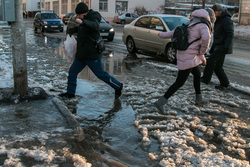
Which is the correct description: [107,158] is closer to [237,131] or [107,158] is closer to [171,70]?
[237,131]

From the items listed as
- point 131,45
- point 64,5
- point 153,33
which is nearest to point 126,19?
point 64,5

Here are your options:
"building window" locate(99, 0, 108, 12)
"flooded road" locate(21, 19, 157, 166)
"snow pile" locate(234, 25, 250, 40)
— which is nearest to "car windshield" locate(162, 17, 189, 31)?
"flooded road" locate(21, 19, 157, 166)

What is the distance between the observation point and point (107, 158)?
3225 millimetres

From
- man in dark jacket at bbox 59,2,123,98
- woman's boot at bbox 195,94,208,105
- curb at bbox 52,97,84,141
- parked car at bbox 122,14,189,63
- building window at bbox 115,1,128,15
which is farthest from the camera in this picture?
building window at bbox 115,1,128,15

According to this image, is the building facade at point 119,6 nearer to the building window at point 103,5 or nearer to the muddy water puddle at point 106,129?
the building window at point 103,5

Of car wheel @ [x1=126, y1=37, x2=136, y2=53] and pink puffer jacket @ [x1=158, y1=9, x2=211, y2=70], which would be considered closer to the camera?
pink puffer jacket @ [x1=158, y1=9, x2=211, y2=70]

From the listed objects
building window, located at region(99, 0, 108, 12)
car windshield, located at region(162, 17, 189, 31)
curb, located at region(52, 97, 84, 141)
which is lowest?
curb, located at region(52, 97, 84, 141)

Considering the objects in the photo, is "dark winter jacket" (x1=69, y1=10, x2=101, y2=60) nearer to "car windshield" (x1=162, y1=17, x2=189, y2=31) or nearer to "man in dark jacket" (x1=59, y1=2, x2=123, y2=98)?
"man in dark jacket" (x1=59, y1=2, x2=123, y2=98)

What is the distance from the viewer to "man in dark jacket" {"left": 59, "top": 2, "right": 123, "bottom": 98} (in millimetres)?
4832

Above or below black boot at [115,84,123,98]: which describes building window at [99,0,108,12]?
above

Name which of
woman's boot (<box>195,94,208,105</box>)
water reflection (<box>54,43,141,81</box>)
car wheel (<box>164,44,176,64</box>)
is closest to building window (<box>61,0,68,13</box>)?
water reflection (<box>54,43,141,81</box>)

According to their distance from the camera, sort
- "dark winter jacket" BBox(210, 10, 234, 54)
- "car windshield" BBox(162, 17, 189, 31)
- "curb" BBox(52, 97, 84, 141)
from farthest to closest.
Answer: "car windshield" BBox(162, 17, 189, 31) < "dark winter jacket" BBox(210, 10, 234, 54) < "curb" BBox(52, 97, 84, 141)

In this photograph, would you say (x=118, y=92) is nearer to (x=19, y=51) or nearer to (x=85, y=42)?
(x=85, y=42)

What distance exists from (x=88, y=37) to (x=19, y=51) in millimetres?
1166
